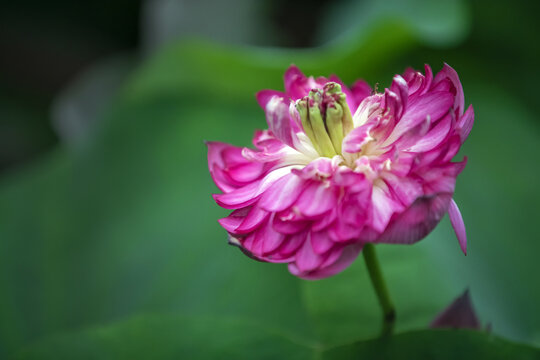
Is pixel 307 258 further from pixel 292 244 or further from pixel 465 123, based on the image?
pixel 465 123

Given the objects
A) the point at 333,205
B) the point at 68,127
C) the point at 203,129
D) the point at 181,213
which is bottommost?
the point at 333,205

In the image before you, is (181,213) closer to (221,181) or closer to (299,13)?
(221,181)

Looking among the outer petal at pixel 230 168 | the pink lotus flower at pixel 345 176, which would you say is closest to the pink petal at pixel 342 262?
the pink lotus flower at pixel 345 176

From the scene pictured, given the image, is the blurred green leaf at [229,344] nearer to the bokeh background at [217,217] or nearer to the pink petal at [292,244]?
the bokeh background at [217,217]

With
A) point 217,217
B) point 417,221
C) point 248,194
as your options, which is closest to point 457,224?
point 417,221

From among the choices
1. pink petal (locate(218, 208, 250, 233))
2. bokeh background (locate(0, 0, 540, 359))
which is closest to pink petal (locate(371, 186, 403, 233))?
pink petal (locate(218, 208, 250, 233))

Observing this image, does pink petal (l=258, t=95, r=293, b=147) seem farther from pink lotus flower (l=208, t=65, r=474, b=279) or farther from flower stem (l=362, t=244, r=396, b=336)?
flower stem (l=362, t=244, r=396, b=336)

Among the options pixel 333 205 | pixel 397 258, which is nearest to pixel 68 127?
pixel 397 258

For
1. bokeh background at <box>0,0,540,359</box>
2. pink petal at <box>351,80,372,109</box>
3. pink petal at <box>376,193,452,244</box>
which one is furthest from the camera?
bokeh background at <box>0,0,540,359</box>
